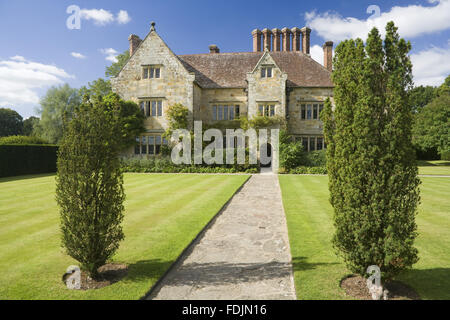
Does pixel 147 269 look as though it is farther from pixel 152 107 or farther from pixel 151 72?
pixel 151 72

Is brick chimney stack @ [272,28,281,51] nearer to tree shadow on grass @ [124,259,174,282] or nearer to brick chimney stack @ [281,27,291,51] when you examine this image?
brick chimney stack @ [281,27,291,51]

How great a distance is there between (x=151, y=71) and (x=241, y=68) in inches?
336

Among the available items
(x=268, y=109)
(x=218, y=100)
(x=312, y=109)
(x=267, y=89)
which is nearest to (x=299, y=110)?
(x=312, y=109)

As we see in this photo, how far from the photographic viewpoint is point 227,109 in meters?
26.8

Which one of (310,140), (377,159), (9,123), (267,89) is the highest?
(9,123)

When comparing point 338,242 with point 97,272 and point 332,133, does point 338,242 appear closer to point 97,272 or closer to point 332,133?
point 332,133

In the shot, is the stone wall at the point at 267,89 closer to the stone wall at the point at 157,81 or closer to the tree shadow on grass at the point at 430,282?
the stone wall at the point at 157,81

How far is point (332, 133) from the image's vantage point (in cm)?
507

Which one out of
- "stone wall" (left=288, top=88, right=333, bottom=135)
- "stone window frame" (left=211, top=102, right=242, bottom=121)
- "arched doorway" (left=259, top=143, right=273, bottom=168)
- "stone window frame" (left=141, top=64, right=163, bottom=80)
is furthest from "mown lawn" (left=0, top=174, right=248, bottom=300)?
"stone wall" (left=288, top=88, right=333, bottom=135)

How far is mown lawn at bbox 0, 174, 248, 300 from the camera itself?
452 centimetres

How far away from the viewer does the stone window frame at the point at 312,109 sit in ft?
84.3

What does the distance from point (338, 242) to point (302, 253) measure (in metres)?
1.58

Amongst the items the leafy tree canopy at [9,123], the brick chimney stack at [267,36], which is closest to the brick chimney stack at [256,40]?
the brick chimney stack at [267,36]
